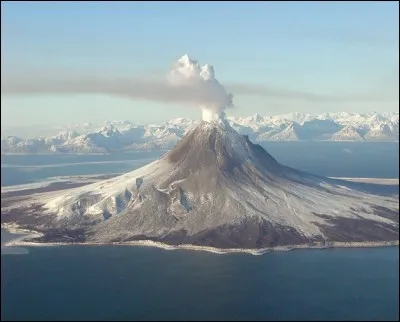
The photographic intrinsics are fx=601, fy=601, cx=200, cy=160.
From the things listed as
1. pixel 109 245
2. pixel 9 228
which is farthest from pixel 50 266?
pixel 9 228

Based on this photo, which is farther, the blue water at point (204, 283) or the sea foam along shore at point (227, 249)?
the sea foam along shore at point (227, 249)

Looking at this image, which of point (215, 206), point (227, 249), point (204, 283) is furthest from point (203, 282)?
point (215, 206)

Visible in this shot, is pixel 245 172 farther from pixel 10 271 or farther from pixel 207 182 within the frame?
pixel 10 271

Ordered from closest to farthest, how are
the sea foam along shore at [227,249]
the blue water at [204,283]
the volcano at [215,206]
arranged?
the blue water at [204,283] → the sea foam along shore at [227,249] → the volcano at [215,206]

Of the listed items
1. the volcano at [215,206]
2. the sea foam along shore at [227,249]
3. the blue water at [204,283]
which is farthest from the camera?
the volcano at [215,206]

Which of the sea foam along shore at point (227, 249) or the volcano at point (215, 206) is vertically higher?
the volcano at point (215, 206)
